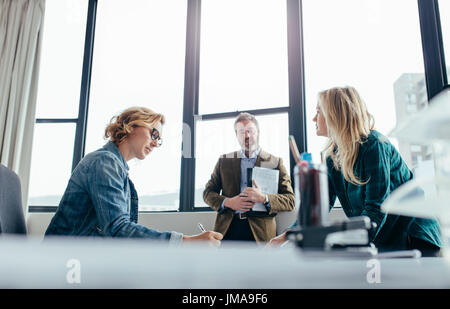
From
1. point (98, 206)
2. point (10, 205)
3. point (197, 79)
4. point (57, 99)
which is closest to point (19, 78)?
point (57, 99)

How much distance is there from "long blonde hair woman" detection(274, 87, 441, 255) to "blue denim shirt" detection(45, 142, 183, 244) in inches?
24.4

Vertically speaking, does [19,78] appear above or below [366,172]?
above

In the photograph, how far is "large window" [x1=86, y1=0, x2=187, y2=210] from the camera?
3295mm

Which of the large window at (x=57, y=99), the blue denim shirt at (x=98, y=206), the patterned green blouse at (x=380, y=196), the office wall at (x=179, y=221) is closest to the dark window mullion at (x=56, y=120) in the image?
the large window at (x=57, y=99)

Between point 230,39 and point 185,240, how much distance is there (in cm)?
269

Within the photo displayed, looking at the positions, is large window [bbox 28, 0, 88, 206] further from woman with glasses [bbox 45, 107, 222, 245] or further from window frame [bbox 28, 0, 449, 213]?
woman with glasses [bbox 45, 107, 222, 245]

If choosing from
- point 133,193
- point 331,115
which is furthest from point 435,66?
point 133,193

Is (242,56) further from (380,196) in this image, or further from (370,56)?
(380,196)

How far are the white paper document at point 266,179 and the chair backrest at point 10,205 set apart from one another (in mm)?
1492

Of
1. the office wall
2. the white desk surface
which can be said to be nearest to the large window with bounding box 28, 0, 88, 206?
the office wall

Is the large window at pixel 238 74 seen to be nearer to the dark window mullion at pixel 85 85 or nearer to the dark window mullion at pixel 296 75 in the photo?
the dark window mullion at pixel 296 75

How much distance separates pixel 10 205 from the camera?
1315 millimetres

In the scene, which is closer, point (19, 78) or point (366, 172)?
point (366, 172)

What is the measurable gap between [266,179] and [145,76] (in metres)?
1.67
